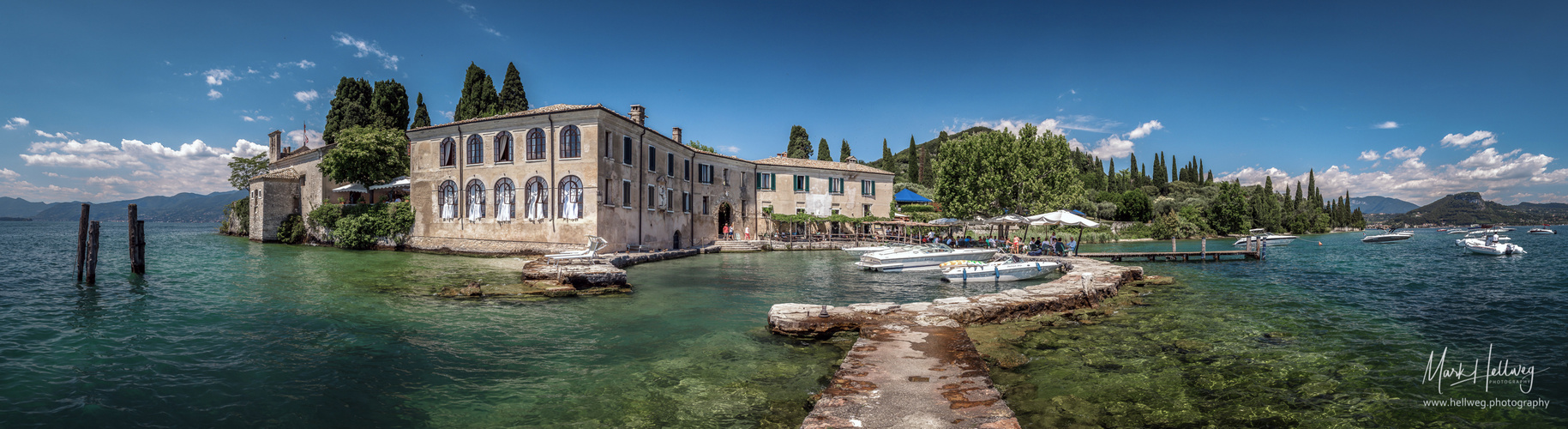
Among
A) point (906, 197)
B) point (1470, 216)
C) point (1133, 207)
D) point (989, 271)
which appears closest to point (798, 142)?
point (906, 197)

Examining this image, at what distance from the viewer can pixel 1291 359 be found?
25.9ft

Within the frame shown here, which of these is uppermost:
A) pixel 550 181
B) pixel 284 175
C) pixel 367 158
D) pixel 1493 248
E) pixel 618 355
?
pixel 367 158

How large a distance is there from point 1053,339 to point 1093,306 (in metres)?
4.28

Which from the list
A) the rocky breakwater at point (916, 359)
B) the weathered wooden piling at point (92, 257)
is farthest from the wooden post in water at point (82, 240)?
the rocky breakwater at point (916, 359)

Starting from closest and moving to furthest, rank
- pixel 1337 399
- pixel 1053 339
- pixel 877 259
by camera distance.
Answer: pixel 1337 399
pixel 1053 339
pixel 877 259

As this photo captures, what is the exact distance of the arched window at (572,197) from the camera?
2383 cm

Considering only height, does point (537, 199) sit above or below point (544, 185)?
below

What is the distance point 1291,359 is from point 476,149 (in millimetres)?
28022

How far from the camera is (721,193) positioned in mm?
36031

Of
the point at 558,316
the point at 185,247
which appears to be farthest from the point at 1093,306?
the point at 185,247

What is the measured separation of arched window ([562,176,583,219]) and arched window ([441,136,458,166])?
641 centimetres

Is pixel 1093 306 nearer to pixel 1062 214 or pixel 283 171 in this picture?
pixel 1062 214

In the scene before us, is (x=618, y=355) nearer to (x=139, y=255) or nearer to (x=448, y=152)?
(x=139, y=255)

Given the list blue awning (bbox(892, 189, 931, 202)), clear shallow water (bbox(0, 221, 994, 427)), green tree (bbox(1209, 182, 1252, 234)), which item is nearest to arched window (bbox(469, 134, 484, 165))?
clear shallow water (bbox(0, 221, 994, 427))
